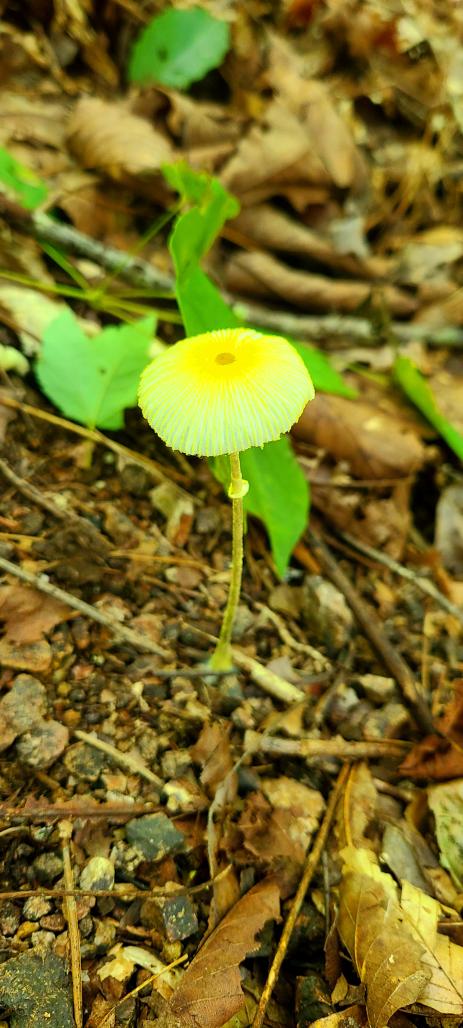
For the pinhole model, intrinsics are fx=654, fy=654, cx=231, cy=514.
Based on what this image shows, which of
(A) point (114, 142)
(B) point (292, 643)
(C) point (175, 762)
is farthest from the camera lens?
(A) point (114, 142)

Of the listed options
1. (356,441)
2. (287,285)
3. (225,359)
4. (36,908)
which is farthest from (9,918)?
(287,285)

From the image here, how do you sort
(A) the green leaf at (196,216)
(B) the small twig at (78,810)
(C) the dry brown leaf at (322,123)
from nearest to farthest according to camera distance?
1. (B) the small twig at (78,810)
2. (A) the green leaf at (196,216)
3. (C) the dry brown leaf at (322,123)

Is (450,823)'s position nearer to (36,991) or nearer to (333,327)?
(36,991)

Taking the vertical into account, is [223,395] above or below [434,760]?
above

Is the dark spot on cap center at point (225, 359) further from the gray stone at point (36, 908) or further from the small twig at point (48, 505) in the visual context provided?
the gray stone at point (36, 908)

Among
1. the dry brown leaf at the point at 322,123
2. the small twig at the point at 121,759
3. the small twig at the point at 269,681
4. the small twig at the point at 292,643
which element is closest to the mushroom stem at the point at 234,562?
the small twig at the point at 269,681

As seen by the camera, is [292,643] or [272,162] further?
[272,162]
